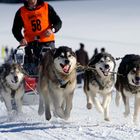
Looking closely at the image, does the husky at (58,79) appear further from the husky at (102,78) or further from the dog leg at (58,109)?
the husky at (102,78)

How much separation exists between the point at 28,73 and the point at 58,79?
115 centimetres

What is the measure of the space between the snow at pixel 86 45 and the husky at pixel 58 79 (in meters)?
0.20

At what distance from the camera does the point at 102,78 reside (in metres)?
6.61

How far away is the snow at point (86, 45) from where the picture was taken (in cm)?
565

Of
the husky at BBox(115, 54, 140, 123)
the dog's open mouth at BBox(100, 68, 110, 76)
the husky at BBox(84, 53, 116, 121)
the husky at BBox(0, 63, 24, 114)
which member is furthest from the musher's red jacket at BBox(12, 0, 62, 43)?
the husky at BBox(115, 54, 140, 123)

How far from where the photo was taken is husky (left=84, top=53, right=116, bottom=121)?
6551mm

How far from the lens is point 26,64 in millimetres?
7352

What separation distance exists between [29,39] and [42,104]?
0.85m

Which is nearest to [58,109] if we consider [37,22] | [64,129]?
[64,129]

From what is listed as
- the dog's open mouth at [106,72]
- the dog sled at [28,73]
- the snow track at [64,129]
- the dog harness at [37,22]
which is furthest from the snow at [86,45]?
the dog harness at [37,22]

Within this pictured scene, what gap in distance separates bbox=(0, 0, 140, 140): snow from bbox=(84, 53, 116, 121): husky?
0.25 m

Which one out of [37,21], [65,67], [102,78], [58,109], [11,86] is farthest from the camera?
[11,86]

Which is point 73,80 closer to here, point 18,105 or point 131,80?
point 131,80

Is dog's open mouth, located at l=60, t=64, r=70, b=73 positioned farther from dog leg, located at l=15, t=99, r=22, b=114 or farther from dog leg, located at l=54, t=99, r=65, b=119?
dog leg, located at l=15, t=99, r=22, b=114
